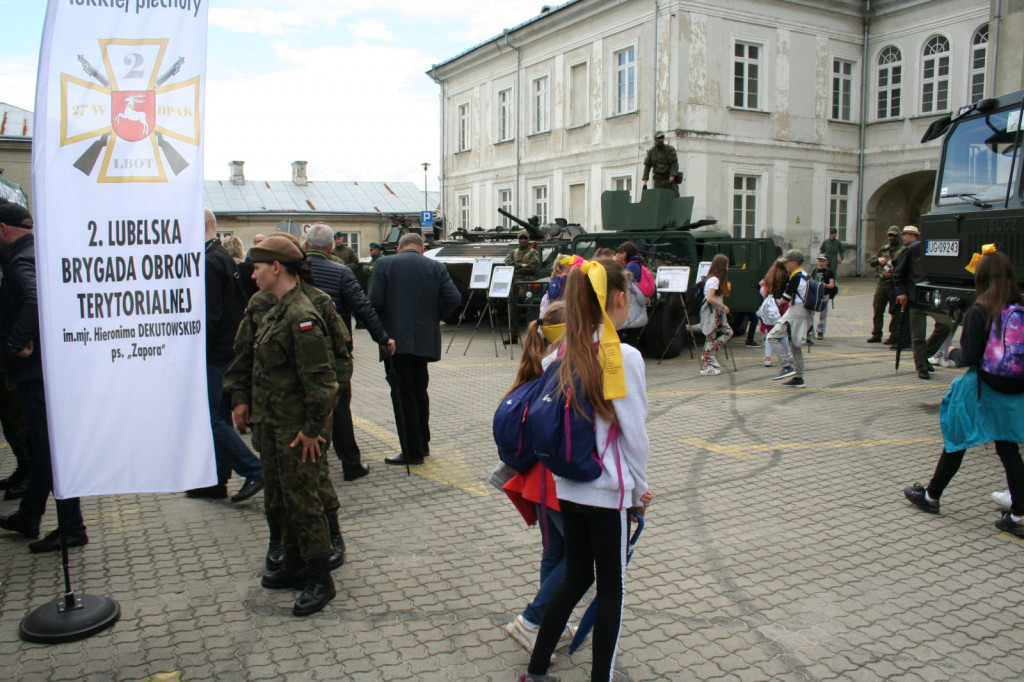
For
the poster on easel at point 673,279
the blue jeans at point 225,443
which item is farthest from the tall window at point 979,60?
the blue jeans at point 225,443

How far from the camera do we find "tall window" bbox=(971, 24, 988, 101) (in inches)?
934

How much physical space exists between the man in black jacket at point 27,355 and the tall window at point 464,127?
29613 millimetres

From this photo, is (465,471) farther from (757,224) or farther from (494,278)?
(757,224)

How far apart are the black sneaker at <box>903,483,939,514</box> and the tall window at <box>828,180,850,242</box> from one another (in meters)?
22.9

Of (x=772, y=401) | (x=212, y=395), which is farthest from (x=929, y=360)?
(x=212, y=395)

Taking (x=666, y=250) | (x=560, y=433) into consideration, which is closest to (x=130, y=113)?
(x=560, y=433)

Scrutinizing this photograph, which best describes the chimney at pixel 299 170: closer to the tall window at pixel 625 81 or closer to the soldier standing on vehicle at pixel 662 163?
the tall window at pixel 625 81

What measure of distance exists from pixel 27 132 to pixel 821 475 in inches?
886

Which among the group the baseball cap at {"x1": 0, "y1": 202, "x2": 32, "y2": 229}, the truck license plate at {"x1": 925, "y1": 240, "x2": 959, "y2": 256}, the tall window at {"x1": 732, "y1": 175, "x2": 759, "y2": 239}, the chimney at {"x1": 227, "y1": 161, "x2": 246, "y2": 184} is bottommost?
the truck license plate at {"x1": 925, "y1": 240, "x2": 959, "y2": 256}

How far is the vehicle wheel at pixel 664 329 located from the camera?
37.8ft

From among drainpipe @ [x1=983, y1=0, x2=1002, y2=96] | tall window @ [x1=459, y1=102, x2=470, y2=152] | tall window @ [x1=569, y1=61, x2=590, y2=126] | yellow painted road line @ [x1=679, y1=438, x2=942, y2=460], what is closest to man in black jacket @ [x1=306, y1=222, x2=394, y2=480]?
yellow painted road line @ [x1=679, y1=438, x2=942, y2=460]

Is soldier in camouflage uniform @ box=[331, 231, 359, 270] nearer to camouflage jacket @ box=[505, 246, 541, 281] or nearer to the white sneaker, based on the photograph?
Answer: camouflage jacket @ box=[505, 246, 541, 281]

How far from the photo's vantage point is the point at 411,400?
20.7ft

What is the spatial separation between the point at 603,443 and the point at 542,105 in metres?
27.2
